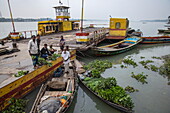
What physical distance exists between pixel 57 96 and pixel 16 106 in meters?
1.86

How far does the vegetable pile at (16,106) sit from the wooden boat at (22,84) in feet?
0.59

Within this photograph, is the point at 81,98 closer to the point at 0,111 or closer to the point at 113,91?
the point at 113,91

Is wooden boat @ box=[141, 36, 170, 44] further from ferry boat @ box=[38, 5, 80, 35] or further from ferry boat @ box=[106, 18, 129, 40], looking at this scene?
ferry boat @ box=[38, 5, 80, 35]

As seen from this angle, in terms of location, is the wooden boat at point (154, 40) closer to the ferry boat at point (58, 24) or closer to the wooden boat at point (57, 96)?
the ferry boat at point (58, 24)

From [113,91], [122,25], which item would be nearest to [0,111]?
[113,91]

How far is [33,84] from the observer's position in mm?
6578

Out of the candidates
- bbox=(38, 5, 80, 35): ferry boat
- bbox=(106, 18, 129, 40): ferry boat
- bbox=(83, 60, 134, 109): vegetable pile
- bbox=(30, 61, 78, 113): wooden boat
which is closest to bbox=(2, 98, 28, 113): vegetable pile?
bbox=(30, 61, 78, 113): wooden boat

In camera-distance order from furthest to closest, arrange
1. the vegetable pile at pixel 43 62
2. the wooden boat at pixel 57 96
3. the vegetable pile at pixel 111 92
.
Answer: the vegetable pile at pixel 43 62
the vegetable pile at pixel 111 92
the wooden boat at pixel 57 96

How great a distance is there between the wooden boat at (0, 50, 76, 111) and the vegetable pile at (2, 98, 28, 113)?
18cm

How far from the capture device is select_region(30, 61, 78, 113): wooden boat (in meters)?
4.59

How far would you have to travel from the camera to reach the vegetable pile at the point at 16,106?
4.94 metres

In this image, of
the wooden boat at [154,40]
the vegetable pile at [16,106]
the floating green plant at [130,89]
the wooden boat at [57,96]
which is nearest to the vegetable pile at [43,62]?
the wooden boat at [57,96]

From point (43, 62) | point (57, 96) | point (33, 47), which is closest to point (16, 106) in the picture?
point (57, 96)

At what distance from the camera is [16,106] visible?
525cm
